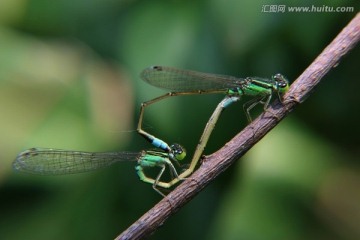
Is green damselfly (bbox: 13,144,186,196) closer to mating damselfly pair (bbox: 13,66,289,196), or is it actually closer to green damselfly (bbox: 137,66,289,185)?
mating damselfly pair (bbox: 13,66,289,196)

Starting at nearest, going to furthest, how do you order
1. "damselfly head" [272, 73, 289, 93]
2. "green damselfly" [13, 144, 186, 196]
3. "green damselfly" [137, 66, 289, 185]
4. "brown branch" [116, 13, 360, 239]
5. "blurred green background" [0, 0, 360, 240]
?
"brown branch" [116, 13, 360, 239] → "damselfly head" [272, 73, 289, 93] → "green damselfly" [137, 66, 289, 185] → "green damselfly" [13, 144, 186, 196] → "blurred green background" [0, 0, 360, 240]

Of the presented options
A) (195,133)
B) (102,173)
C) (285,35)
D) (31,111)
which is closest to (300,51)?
(285,35)

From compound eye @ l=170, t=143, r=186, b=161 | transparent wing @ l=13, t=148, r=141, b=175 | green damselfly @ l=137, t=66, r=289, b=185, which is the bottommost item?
transparent wing @ l=13, t=148, r=141, b=175

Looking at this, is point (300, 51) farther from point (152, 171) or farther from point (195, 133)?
point (152, 171)

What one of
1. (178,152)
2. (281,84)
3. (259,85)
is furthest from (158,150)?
(281,84)

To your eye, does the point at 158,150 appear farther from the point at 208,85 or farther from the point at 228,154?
the point at 228,154

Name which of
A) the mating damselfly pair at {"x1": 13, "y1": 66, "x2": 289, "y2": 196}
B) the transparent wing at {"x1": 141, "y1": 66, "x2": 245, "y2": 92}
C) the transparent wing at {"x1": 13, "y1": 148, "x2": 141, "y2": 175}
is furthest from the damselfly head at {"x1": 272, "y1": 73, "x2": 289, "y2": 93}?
the transparent wing at {"x1": 13, "y1": 148, "x2": 141, "y2": 175}
